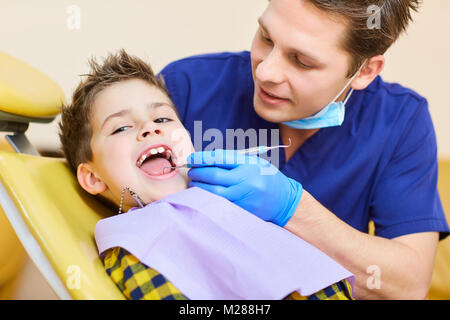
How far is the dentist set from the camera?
46.1 inches

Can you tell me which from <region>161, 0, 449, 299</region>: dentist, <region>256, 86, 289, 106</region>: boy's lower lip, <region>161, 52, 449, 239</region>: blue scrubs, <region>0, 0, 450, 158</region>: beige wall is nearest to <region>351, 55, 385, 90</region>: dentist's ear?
<region>161, 0, 449, 299</region>: dentist

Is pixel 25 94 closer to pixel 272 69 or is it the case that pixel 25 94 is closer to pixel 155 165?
pixel 155 165

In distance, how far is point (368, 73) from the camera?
137 cm

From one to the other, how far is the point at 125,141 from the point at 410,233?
0.86m

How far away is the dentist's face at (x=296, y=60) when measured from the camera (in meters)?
1.18

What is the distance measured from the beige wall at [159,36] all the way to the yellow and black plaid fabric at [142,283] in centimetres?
149

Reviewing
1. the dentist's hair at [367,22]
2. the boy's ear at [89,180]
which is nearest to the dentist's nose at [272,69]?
the dentist's hair at [367,22]

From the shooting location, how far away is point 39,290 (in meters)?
2.02

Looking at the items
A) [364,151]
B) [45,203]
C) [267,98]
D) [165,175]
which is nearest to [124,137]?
[165,175]

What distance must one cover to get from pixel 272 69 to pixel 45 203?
2.14ft

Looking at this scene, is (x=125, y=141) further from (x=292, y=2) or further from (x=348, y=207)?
(x=348, y=207)

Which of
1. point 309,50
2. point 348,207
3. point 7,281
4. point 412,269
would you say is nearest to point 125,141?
point 309,50

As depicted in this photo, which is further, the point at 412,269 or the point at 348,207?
the point at 348,207

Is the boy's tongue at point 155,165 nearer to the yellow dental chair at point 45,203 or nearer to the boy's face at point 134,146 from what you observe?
the boy's face at point 134,146
